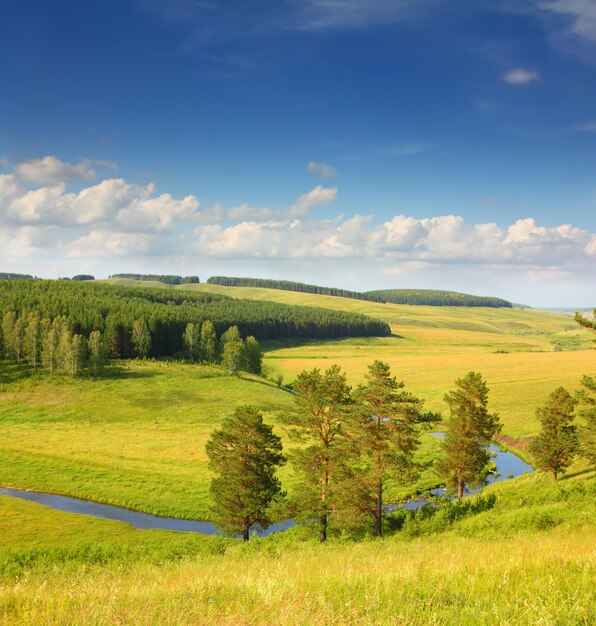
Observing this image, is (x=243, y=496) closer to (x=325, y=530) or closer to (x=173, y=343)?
(x=325, y=530)

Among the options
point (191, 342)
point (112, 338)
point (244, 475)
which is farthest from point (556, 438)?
point (191, 342)

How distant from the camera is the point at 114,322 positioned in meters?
123

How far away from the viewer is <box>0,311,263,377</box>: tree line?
3871 inches

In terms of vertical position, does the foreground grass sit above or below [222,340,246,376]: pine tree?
above

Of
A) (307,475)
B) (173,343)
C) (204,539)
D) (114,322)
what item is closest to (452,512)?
(307,475)

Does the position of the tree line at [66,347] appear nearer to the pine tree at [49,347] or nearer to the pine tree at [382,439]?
the pine tree at [49,347]

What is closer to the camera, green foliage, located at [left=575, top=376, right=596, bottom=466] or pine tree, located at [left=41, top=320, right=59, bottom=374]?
green foliage, located at [left=575, top=376, right=596, bottom=466]

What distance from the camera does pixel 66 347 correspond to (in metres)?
96.9

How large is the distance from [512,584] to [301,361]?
149 metres

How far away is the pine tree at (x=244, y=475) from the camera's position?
115 feet

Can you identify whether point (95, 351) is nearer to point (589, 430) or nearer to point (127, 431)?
point (127, 431)

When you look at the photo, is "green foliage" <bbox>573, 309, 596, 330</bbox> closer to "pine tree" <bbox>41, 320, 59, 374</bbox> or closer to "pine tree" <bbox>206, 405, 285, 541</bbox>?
"pine tree" <bbox>206, 405, 285, 541</bbox>

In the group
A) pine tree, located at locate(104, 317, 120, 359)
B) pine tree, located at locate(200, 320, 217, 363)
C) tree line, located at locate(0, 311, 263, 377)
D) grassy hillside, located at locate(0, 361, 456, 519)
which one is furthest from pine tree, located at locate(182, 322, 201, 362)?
pine tree, located at locate(104, 317, 120, 359)

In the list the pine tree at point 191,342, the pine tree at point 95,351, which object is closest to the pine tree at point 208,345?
the pine tree at point 191,342
